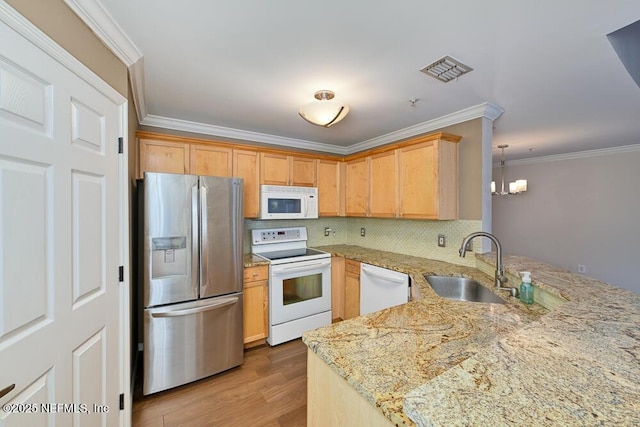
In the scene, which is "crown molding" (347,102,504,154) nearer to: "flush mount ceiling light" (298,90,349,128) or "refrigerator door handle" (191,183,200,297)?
"flush mount ceiling light" (298,90,349,128)

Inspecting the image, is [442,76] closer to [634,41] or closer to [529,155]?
[634,41]

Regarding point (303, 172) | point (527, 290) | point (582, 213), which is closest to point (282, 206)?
point (303, 172)

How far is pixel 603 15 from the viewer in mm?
1336

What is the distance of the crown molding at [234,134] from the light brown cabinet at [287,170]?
14.6 inches

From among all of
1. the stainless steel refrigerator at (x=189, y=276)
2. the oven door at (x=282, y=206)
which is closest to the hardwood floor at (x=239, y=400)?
Result: the stainless steel refrigerator at (x=189, y=276)

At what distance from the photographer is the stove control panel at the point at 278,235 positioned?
330cm

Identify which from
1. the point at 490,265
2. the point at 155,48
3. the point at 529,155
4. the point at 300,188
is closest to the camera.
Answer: the point at 155,48

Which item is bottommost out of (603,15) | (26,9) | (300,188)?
(300,188)

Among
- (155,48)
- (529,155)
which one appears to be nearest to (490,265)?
(155,48)

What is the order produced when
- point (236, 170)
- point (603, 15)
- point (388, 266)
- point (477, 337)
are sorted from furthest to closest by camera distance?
point (236, 170), point (388, 266), point (603, 15), point (477, 337)

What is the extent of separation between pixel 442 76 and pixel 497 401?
203 centimetres

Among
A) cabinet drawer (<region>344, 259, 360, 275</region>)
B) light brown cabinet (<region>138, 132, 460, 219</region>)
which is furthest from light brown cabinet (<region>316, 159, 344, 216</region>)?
cabinet drawer (<region>344, 259, 360, 275</region>)

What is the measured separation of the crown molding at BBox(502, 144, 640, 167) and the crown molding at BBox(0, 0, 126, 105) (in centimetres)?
637

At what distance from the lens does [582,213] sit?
452 centimetres
